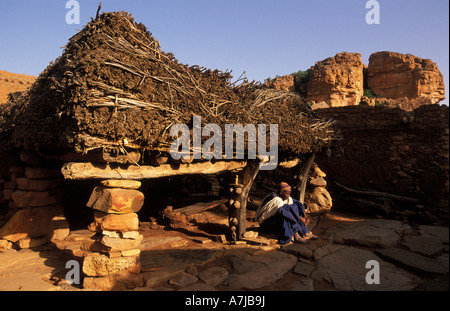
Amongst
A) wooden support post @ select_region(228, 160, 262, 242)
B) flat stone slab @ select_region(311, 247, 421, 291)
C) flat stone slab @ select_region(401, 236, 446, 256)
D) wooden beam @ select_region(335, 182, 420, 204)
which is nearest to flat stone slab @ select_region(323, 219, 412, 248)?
flat stone slab @ select_region(401, 236, 446, 256)

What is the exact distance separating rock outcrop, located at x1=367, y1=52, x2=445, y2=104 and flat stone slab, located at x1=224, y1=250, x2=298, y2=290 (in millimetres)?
22295

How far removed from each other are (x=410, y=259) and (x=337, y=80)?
19606 mm

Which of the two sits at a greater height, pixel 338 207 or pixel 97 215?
pixel 97 215

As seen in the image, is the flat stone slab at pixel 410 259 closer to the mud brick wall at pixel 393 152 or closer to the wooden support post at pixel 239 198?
the wooden support post at pixel 239 198

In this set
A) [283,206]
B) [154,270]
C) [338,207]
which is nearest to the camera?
[154,270]

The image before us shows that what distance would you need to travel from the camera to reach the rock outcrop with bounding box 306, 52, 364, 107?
21016 mm

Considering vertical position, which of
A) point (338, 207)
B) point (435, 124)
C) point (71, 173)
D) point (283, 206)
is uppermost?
point (435, 124)

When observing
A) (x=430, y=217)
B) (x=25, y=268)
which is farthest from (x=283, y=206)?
(x=430, y=217)

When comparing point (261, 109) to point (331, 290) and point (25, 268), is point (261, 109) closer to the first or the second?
point (331, 290)

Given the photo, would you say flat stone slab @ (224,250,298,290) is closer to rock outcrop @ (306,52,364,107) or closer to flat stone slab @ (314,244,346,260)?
flat stone slab @ (314,244,346,260)

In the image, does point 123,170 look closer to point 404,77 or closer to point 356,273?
point 356,273

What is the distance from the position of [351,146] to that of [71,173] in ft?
31.2

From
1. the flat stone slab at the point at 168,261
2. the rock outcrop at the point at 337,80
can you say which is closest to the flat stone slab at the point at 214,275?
the flat stone slab at the point at 168,261

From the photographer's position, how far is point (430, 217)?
304 inches
